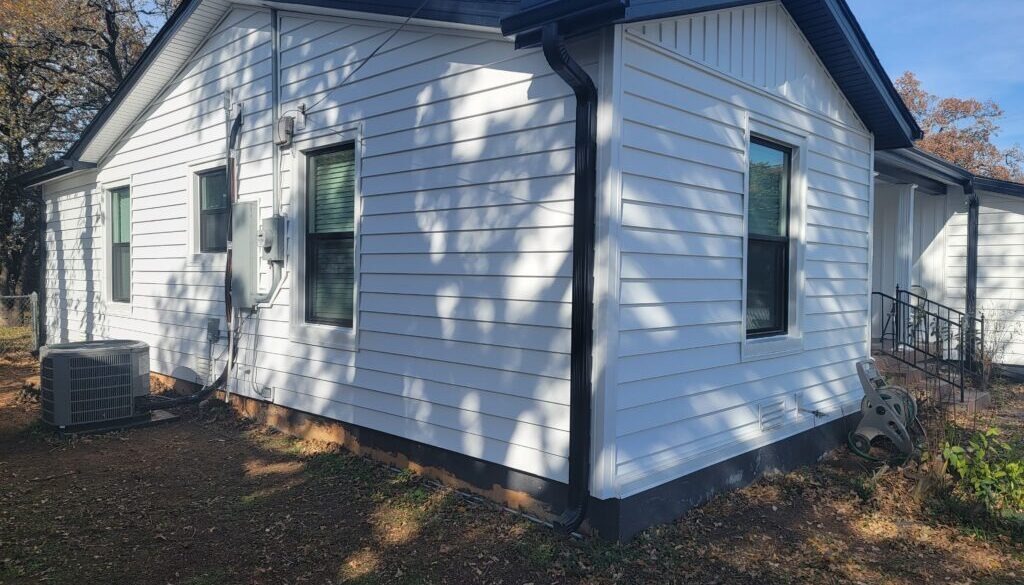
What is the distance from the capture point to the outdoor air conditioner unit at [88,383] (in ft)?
21.1

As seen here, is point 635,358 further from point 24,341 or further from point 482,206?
point 24,341

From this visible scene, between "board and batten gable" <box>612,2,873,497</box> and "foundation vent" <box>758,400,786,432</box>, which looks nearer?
"board and batten gable" <box>612,2,873,497</box>

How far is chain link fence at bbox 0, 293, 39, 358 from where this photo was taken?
11961 millimetres

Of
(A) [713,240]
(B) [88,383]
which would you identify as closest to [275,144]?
(B) [88,383]

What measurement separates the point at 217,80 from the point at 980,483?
26.8ft

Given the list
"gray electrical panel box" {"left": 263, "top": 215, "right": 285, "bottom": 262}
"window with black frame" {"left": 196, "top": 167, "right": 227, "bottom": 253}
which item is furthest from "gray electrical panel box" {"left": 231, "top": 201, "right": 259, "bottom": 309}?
"window with black frame" {"left": 196, "top": 167, "right": 227, "bottom": 253}

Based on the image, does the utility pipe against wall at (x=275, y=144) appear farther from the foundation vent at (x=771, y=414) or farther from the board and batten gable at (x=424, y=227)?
the foundation vent at (x=771, y=414)

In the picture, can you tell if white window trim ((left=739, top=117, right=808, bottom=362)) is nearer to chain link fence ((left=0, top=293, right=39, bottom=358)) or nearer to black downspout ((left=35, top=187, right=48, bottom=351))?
chain link fence ((left=0, top=293, right=39, bottom=358))

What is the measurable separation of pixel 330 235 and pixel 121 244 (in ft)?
17.3

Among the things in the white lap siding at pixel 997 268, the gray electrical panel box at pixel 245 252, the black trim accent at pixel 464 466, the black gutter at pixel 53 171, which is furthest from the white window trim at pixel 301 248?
the white lap siding at pixel 997 268

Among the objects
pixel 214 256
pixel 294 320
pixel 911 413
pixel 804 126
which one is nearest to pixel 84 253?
pixel 214 256

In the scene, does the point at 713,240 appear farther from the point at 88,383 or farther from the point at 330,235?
the point at 88,383

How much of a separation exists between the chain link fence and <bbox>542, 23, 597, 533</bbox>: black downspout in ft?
36.2

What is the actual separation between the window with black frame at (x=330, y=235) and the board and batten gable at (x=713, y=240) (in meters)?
2.79
